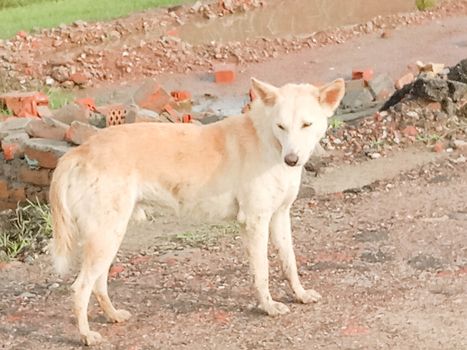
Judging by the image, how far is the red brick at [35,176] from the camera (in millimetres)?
9602

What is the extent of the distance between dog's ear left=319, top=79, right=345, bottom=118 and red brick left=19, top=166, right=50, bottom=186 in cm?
418

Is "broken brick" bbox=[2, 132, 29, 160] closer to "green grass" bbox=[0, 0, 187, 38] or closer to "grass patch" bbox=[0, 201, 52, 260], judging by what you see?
"grass patch" bbox=[0, 201, 52, 260]

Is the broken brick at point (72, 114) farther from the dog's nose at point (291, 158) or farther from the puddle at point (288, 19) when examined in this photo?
the puddle at point (288, 19)

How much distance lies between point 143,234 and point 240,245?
906 millimetres

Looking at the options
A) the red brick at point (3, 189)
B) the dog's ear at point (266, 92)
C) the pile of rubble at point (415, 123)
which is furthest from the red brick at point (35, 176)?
the dog's ear at point (266, 92)

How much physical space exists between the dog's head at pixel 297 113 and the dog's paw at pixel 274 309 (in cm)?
92

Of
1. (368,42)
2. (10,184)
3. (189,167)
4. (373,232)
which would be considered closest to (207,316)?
(189,167)

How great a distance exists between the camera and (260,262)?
6254 millimetres

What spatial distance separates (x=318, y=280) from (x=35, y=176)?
3.76 meters

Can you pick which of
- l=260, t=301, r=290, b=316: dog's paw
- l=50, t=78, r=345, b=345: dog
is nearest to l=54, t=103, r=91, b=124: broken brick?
l=50, t=78, r=345, b=345: dog

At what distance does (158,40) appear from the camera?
17.8 m

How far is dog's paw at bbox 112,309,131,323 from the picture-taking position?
20.7ft

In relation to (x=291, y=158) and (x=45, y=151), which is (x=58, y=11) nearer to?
(x=45, y=151)

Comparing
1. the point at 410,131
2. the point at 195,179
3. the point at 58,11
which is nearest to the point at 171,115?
the point at 410,131
